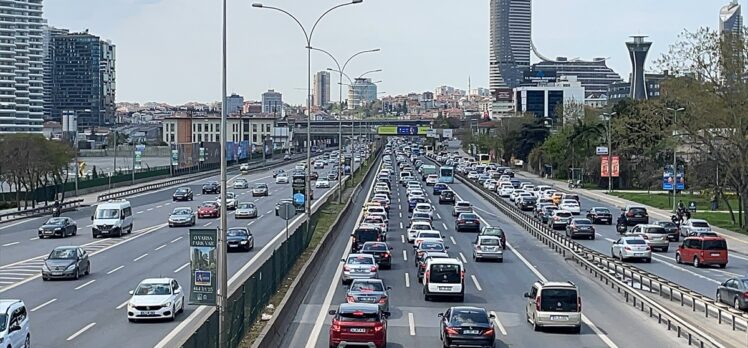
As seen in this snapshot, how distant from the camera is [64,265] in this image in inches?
1455

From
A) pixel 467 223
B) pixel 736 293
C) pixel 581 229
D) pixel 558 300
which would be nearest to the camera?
pixel 558 300

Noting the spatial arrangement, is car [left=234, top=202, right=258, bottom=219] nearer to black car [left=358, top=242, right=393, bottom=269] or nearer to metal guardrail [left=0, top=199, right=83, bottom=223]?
metal guardrail [left=0, top=199, right=83, bottom=223]

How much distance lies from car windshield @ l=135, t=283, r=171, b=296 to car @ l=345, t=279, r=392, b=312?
4.75 m

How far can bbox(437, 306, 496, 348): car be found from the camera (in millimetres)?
23375

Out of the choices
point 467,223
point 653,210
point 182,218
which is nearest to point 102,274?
point 182,218

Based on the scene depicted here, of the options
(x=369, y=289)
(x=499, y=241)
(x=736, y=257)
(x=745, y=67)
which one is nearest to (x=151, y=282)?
(x=369, y=289)

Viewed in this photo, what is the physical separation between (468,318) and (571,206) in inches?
1985

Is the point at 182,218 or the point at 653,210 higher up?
the point at 182,218

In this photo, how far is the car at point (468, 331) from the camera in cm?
2338

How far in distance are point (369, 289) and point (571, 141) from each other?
3897 inches

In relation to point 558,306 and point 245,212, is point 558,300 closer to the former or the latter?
point 558,306

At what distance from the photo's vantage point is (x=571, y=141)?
12544 cm

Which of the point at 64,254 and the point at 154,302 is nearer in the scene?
the point at 154,302

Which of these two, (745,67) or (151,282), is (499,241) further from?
(745,67)
